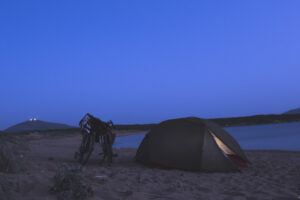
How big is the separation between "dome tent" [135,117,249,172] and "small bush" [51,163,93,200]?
4.50 m

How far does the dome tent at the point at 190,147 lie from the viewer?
25.6 ft

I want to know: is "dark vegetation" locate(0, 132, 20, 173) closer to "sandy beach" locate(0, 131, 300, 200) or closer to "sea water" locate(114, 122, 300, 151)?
"sandy beach" locate(0, 131, 300, 200)

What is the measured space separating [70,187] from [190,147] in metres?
4.92

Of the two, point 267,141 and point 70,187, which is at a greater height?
point 70,187

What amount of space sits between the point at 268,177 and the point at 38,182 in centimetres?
572

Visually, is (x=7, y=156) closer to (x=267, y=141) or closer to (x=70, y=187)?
(x=70, y=187)

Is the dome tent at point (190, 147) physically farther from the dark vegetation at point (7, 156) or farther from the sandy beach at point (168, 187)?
the dark vegetation at point (7, 156)

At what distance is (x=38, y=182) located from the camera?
421 centimetres

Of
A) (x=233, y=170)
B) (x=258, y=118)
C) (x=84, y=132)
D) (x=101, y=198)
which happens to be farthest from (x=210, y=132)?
(x=258, y=118)

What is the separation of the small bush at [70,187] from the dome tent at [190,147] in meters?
4.50

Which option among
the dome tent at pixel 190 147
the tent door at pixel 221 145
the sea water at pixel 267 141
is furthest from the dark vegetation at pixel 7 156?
the sea water at pixel 267 141

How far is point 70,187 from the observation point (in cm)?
380

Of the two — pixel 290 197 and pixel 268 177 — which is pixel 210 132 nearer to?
pixel 268 177

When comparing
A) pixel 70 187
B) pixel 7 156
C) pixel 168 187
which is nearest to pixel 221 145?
pixel 168 187
